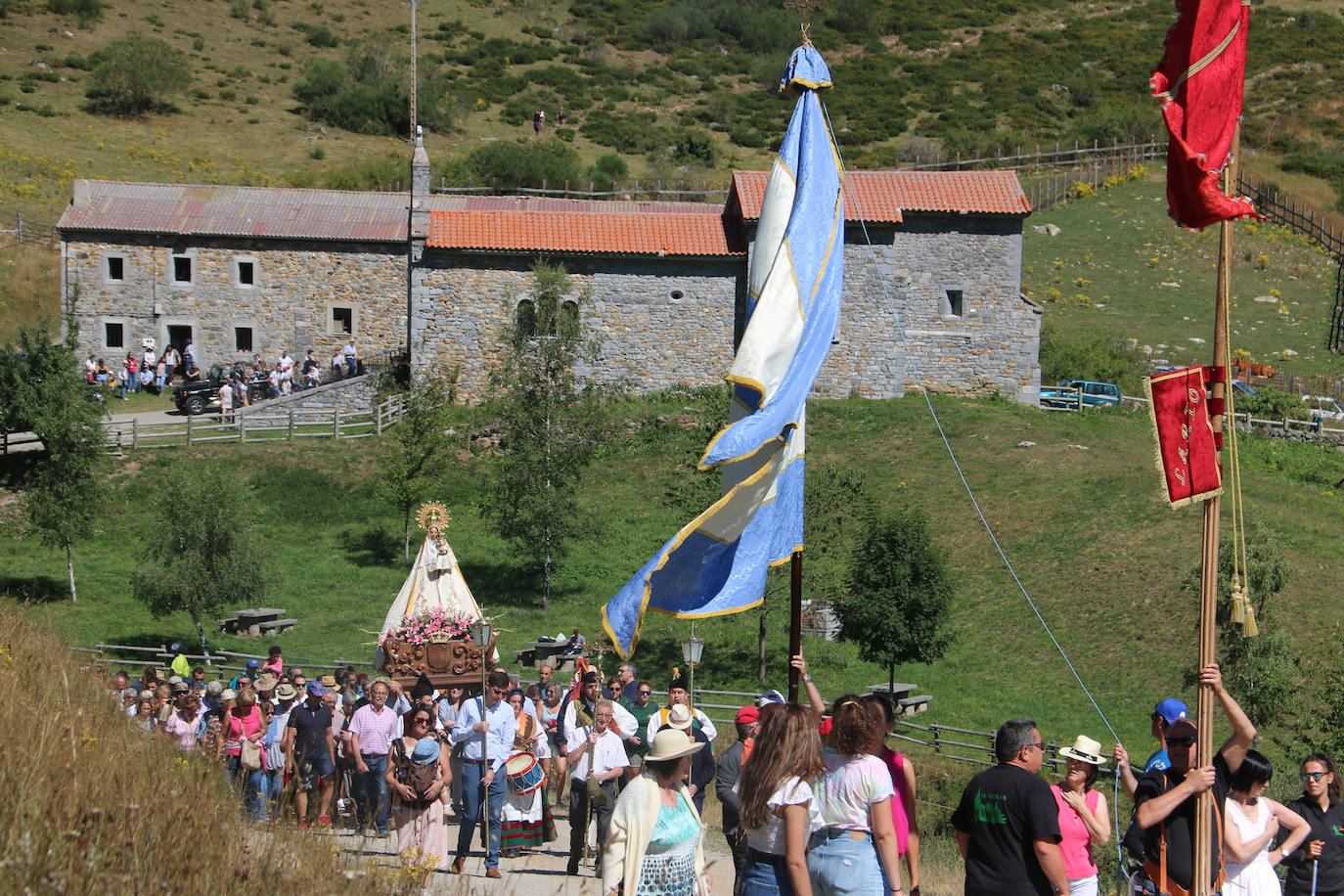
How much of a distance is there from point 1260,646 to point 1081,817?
12.9 meters

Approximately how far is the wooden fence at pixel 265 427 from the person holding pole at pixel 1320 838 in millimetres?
25923

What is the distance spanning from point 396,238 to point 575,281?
15.6ft

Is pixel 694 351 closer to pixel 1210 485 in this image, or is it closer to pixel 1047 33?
pixel 1210 485

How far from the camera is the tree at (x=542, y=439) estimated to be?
27.3 m

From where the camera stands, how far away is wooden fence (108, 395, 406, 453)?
1264 inches

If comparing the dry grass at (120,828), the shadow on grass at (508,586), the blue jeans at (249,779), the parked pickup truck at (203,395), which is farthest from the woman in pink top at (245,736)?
the parked pickup truck at (203,395)

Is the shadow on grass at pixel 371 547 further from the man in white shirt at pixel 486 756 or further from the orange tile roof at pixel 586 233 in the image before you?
the man in white shirt at pixel 486 756

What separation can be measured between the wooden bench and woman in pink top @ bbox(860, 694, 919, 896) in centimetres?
1447

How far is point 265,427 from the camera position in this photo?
33625mm

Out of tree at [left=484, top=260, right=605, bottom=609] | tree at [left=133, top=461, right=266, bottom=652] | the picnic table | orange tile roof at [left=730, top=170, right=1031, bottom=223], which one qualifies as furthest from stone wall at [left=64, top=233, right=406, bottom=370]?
the picnic table

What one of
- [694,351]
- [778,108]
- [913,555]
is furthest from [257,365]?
[778,108]

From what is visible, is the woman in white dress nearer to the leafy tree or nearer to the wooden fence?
the leafy tree

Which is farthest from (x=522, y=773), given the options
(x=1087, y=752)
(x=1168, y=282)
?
(x=1168, y=282)

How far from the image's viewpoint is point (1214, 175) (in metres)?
7.42
